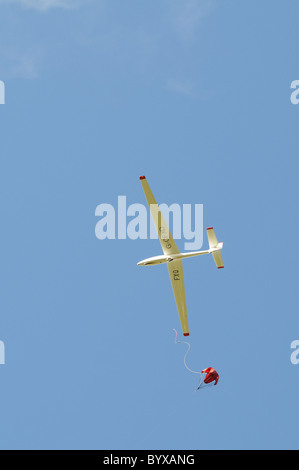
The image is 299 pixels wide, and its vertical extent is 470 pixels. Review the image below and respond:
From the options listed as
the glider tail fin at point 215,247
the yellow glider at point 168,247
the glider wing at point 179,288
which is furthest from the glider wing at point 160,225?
the glider tail fin at point 215,247

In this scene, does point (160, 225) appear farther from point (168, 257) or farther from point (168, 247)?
point (168, 257)

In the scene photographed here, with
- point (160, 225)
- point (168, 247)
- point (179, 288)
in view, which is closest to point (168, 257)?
point (168, 247)

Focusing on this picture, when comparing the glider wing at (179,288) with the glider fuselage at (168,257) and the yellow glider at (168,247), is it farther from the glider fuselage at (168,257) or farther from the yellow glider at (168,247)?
the glider fuselage at (168,257)

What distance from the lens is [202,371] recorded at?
62844 millimetres

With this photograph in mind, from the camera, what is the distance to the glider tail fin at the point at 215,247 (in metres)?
64.7

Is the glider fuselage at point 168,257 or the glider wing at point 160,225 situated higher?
the glider wing at point 160,225

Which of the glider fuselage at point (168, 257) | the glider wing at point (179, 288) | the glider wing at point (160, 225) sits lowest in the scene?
the glider wing at point (179, 288)
